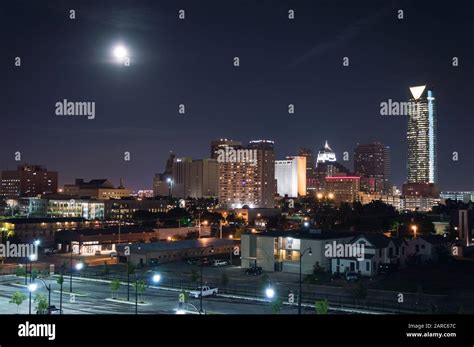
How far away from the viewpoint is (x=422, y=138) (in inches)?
6004

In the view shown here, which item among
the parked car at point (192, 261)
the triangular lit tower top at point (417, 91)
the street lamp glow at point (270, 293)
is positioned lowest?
the parked car at point (192, 261)

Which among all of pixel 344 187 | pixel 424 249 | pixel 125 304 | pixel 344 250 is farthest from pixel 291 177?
pixel 125 304

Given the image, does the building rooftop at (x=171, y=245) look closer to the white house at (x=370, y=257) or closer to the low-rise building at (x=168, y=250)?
the low-rise building at (x=168, y=250)

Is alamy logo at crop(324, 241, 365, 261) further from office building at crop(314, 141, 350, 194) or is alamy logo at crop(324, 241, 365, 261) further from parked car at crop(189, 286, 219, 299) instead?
office building at crop(314, 141, 350, 194)

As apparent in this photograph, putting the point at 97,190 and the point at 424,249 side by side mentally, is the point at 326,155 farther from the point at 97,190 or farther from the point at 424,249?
the point at 424,249

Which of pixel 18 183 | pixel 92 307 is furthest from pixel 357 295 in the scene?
pixel 18 183

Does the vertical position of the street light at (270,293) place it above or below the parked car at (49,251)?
above
